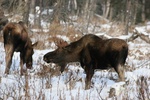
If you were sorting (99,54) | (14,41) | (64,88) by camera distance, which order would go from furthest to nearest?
(14,41) → (99,54) → (64,88)

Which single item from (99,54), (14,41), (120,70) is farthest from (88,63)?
(14,41)

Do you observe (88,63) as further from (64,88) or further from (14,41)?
(14,41)

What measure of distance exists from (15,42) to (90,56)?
2.16 metres

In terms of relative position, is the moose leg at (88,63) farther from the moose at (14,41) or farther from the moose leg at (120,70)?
the moose at (14,41)

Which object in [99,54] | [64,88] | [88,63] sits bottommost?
[64,88]

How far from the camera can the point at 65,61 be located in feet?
25.6

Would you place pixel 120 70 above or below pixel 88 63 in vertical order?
below

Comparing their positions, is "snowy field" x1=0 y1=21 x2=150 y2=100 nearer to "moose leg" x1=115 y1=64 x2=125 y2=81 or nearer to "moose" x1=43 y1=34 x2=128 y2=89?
"moose leg" x1=115 y1=64 x2=125 y2=81

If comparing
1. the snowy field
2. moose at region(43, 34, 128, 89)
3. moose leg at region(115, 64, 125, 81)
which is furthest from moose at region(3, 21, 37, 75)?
moose leg at region(115, 64, 125, 81)

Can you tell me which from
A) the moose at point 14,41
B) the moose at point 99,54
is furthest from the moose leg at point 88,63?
the moose at point 14,41

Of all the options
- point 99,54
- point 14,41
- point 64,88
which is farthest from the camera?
point 14,41

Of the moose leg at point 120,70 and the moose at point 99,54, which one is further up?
the moose at point 99,54

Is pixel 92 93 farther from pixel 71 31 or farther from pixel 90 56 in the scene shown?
pixel 71 31

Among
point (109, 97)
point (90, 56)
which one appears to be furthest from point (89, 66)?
point (109, 97)
